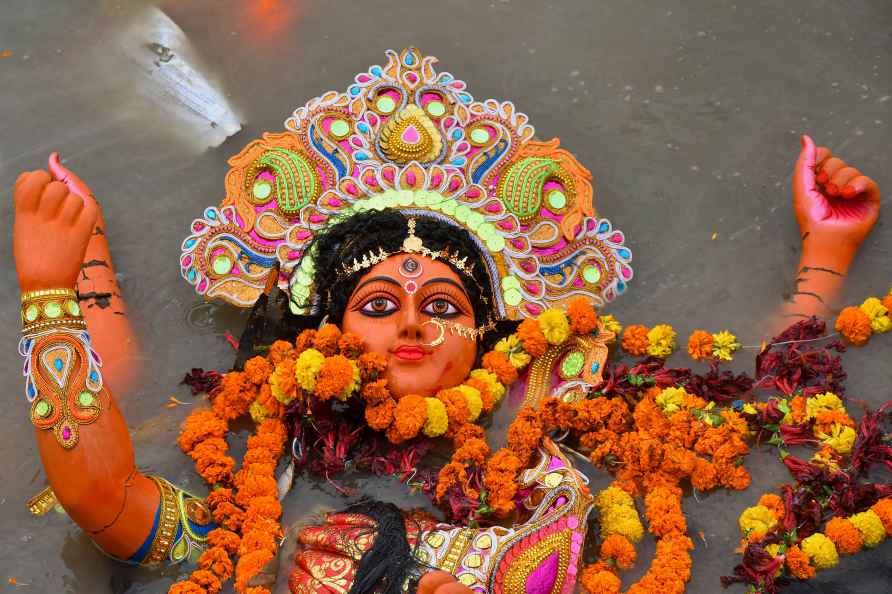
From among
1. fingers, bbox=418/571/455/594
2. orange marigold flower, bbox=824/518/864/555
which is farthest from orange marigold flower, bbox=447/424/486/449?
orange marigold flower, bbox=824/518/864/555

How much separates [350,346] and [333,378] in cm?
20

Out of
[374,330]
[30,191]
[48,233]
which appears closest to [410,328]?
[374,330]

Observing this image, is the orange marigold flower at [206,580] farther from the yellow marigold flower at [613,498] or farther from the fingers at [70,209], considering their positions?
the yellow marigold flower at [613,498]

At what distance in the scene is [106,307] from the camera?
549 centimetres

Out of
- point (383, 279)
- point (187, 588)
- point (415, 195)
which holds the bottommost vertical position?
point (187, 588)

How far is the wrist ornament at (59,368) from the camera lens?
4.23 m

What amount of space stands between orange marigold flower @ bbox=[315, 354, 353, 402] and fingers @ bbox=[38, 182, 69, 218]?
48.7 inches

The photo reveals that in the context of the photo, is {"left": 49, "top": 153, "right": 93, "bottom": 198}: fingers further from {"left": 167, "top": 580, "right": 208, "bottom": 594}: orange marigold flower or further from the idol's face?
{"left": 167, "top": 580, "right": 208, "bottom": 594}: orange marigold flower

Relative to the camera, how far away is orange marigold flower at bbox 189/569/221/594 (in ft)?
14.5

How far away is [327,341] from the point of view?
4.93 meters

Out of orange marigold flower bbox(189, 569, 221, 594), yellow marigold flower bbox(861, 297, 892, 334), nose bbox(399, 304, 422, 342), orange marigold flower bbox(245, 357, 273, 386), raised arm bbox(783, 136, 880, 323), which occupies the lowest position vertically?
orange marigold flower bbox(189, 569, 221, 594)

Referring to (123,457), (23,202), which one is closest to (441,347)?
(123,457)

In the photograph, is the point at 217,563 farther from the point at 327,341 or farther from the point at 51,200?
the point at 51,200

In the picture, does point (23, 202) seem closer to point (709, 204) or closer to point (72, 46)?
point (72, 46)
